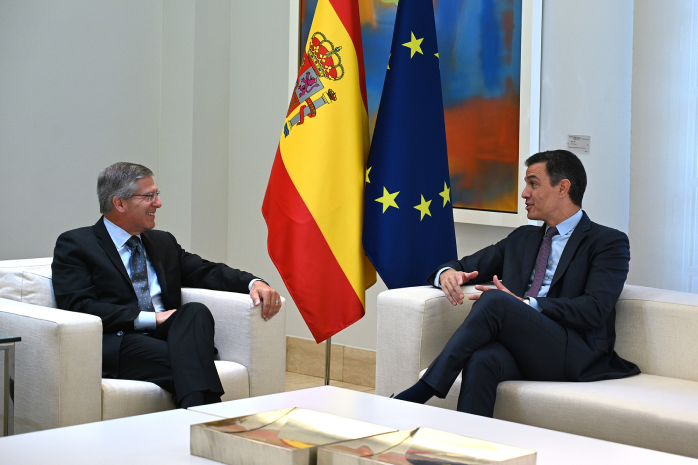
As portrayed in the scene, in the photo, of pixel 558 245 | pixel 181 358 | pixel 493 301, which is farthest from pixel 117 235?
pixel 558 245

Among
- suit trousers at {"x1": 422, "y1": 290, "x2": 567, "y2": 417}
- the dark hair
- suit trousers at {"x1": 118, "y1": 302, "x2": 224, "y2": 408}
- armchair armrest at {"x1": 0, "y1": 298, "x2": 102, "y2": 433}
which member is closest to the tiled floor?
suit trousers at {"x1": 118, "y1": 302, "x2": 224, "y2": 408}

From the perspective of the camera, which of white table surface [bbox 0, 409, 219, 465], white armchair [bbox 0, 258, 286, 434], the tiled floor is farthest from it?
the tiled floor

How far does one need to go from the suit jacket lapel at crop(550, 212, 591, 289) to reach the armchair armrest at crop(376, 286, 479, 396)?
444 millimetres

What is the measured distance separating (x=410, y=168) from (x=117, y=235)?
1275mm

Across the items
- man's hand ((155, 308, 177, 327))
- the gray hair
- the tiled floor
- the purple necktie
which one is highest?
the gray hair

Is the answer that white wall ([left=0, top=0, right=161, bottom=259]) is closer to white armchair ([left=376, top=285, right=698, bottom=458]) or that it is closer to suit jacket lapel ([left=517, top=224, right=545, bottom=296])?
white armchair ([left=376, top=285, right=698, bottom=458])

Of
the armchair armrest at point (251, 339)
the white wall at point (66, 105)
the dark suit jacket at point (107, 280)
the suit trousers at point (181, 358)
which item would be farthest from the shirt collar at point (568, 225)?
the white wall at point (66, 105)

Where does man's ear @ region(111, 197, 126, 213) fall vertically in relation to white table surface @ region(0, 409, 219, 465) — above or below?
above

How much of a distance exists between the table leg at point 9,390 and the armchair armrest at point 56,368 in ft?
0.27

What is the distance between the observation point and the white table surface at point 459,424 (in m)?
1.74

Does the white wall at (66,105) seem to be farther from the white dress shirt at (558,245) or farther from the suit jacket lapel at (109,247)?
the white dress shirt at (558,245)

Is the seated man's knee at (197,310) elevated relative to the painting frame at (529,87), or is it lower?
lower

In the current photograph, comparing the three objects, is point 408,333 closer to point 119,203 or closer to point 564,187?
point 564,187

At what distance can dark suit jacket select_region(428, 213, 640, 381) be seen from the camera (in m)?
2.92
